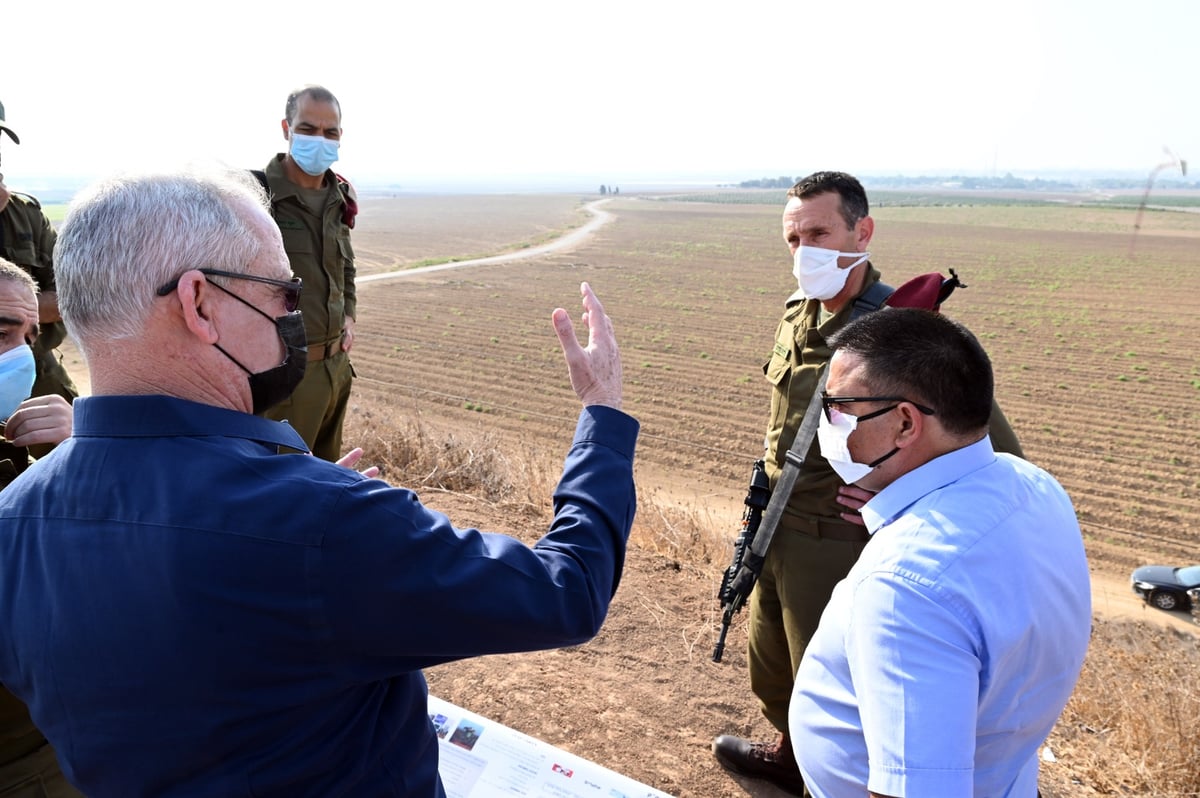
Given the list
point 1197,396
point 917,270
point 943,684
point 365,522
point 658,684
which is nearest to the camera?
point 365,522

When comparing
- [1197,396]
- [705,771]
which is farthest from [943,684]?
[1197,396]

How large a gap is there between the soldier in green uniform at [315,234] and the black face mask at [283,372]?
329cm

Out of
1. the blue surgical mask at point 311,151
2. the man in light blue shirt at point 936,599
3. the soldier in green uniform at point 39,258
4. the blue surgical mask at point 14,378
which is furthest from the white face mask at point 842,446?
the blue surgical mask at point 311,151

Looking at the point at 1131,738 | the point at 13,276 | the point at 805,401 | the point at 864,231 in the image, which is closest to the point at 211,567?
the point at 13,276

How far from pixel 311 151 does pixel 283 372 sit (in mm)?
3724

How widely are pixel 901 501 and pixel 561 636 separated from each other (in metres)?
0.98

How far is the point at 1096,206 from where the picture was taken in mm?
84938

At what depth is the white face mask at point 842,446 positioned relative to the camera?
217cm

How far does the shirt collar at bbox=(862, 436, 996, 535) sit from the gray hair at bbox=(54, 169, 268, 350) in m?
1.56

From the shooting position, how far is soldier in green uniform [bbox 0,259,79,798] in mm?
2104

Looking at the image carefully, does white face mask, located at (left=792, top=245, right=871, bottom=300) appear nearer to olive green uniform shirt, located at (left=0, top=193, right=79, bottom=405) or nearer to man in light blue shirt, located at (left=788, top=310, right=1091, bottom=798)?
man in light blue shirt, located at (left=788, top=310, right=1091, bottom=798)

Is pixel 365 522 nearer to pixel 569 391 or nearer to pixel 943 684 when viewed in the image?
pixel 943 684

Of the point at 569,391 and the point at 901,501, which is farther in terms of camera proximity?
the point at 569,391

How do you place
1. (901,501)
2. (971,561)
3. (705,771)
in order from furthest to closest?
1. (705,771)
2. (901,501)
3. (971,561)
